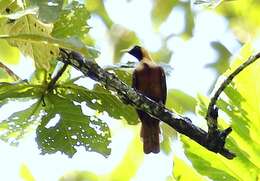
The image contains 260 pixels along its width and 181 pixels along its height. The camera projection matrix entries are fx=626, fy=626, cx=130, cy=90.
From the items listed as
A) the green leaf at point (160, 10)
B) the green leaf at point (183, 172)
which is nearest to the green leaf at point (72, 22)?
the green leaf at point (160, 10)

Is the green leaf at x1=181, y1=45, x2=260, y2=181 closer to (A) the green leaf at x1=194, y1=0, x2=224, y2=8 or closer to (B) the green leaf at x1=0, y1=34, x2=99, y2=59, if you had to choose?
(A) the green leaf at x1=194, y1=0, x2=224, y2=8

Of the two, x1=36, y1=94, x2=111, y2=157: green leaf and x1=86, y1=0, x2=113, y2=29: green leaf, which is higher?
x1=86, y1=0, x2=113, y2=29: green leaf

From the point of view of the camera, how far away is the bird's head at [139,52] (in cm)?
234

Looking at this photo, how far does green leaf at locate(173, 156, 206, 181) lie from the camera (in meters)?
1.47

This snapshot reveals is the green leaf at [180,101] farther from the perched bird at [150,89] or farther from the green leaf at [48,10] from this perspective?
the green leaf at [48,10]

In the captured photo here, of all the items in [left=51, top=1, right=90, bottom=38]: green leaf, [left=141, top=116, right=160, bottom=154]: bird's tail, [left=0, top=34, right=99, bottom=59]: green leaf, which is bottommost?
[left=0, top=34, right=99, bottom=59]: green leaf

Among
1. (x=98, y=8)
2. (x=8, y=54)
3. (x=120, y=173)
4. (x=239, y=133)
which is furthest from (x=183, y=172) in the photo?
(x=98, y=8)

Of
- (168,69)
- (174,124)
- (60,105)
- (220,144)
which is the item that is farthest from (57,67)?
(220,144)

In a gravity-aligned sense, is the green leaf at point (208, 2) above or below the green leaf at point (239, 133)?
above

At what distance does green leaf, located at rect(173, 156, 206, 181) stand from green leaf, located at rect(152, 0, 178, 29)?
A: 0.72m

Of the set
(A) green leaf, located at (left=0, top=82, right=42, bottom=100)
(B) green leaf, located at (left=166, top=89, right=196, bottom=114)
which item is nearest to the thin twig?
(A) green leaf, located at (left=0, top=82, right=42, bottom=100)

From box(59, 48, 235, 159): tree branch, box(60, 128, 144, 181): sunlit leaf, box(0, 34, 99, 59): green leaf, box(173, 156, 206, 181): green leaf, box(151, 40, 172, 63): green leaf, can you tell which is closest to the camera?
box(0, 34, 99, 59): green leaf

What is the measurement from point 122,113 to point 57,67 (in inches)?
9.2

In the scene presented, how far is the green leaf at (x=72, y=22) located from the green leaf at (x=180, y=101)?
0.40 meters
